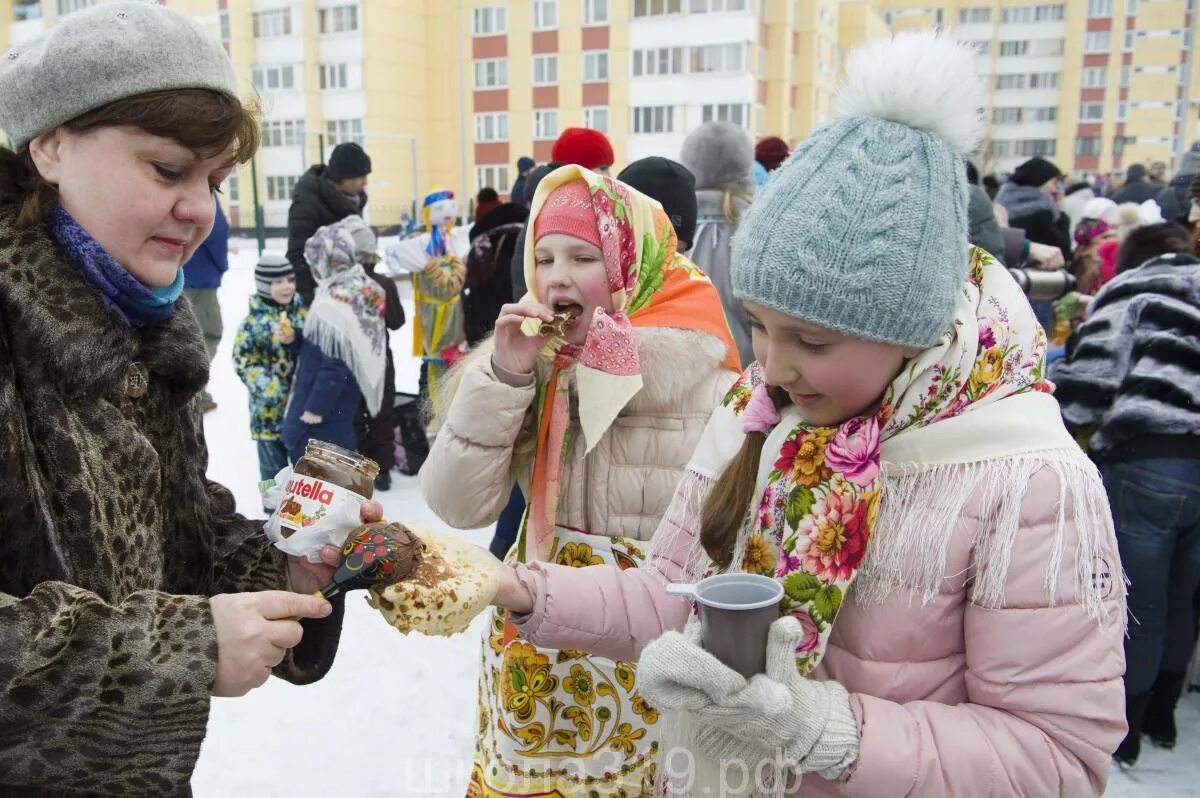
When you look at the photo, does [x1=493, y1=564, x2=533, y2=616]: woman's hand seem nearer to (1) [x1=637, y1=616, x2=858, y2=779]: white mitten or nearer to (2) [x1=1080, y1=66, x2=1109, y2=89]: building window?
(1) [x1=637, y1=616, x2=858, y2=779]: white mitten

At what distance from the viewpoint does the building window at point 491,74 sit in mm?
33781

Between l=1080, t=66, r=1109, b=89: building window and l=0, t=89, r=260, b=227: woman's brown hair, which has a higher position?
l=1080, t=66, r=1109, b=89: building window

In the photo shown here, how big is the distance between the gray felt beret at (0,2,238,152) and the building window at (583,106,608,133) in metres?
32.5

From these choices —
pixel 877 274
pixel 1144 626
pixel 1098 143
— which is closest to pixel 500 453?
pixel 877 274

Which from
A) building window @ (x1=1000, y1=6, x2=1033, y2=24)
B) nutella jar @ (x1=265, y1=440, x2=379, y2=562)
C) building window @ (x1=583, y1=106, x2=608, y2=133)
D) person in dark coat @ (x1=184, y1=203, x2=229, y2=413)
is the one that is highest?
building window @ (x1=1000, y1=6, x2=1033, y2=24)

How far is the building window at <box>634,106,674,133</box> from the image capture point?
3173 cm

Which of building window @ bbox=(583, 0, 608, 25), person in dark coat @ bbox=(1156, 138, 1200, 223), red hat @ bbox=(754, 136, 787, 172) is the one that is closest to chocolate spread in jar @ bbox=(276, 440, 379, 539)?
person in dark coat @ bbox=(1156, 138, 1200, 223)

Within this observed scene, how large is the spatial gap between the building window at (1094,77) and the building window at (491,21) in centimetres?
3404

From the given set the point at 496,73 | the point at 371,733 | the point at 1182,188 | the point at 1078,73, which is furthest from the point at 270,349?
the point at 1078,73

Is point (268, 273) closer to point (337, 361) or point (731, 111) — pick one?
point (337, 361)

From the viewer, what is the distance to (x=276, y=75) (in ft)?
107

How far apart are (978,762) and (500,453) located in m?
1.32

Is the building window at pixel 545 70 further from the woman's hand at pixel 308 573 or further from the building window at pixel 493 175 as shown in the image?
the woman's hand at pixel 308 573

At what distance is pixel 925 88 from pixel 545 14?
34.6 metres
